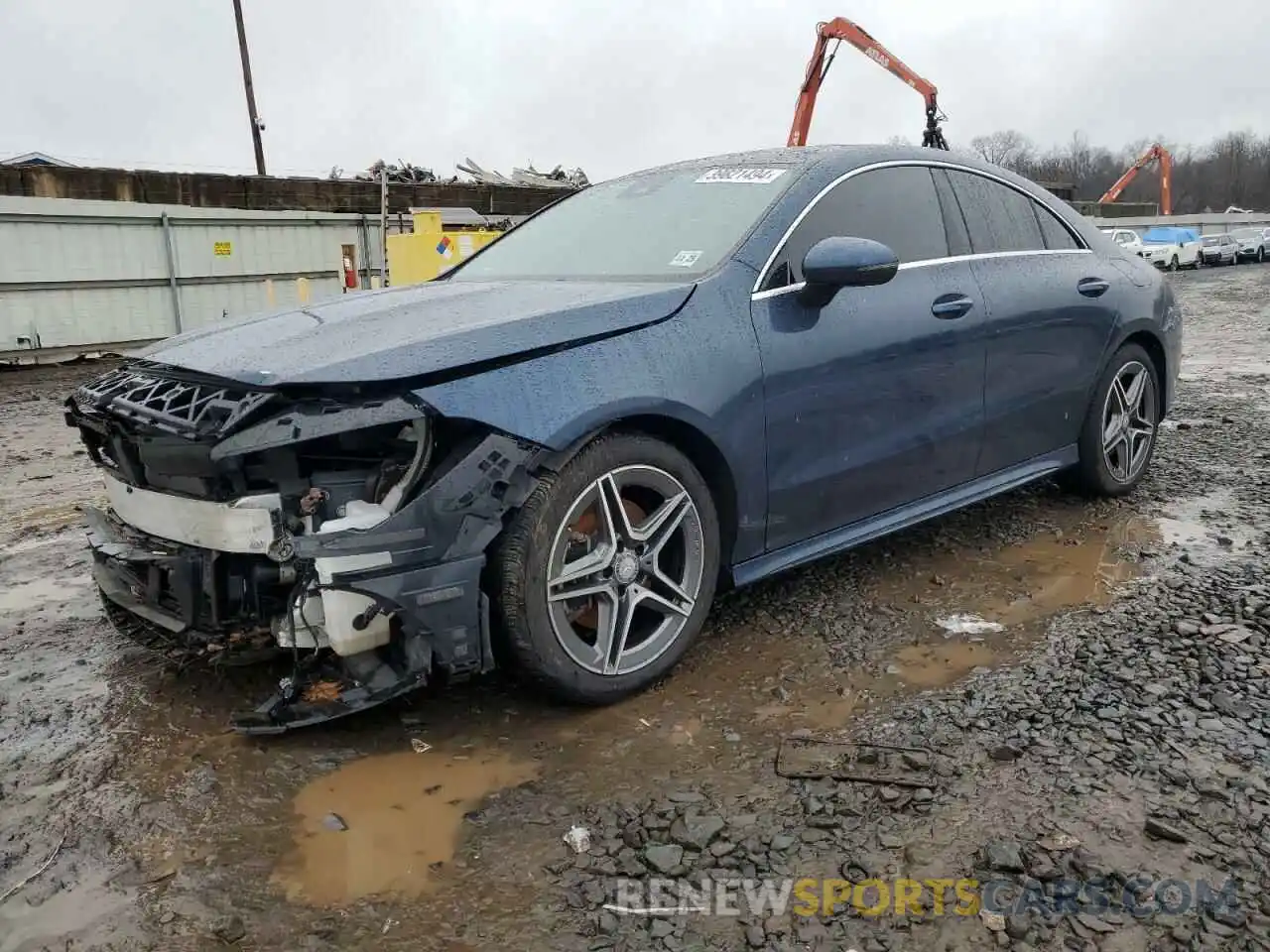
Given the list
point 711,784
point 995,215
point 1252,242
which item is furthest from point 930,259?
point 1252,242

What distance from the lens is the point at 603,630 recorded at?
8.98 feet

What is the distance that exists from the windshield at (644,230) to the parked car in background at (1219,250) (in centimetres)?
3834

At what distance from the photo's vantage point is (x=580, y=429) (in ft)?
8.36

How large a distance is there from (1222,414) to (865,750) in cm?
575

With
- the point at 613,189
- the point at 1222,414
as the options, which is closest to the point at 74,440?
the point at 613,189

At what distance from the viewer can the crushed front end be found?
2336 mm

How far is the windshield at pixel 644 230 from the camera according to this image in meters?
3.17

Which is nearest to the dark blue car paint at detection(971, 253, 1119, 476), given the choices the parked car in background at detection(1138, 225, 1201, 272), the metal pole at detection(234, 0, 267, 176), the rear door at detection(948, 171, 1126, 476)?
the rear door at detection(948, 171, 1126, 476)

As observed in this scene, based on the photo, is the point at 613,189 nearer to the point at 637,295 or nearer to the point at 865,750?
the point at 637,295

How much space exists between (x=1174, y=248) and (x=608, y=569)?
37.3 meters

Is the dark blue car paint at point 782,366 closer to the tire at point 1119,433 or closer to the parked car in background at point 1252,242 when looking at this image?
the tire at point 1119,433

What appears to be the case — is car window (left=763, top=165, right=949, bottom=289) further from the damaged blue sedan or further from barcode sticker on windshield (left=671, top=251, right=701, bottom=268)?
barcode sticker on windshield (left=671, top=251, right=701, bottom=268)

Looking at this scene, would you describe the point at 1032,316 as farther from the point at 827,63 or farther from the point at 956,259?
the point at 827,63

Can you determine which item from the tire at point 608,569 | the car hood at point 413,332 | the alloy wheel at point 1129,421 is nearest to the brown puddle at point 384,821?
the tire at point 608,569
